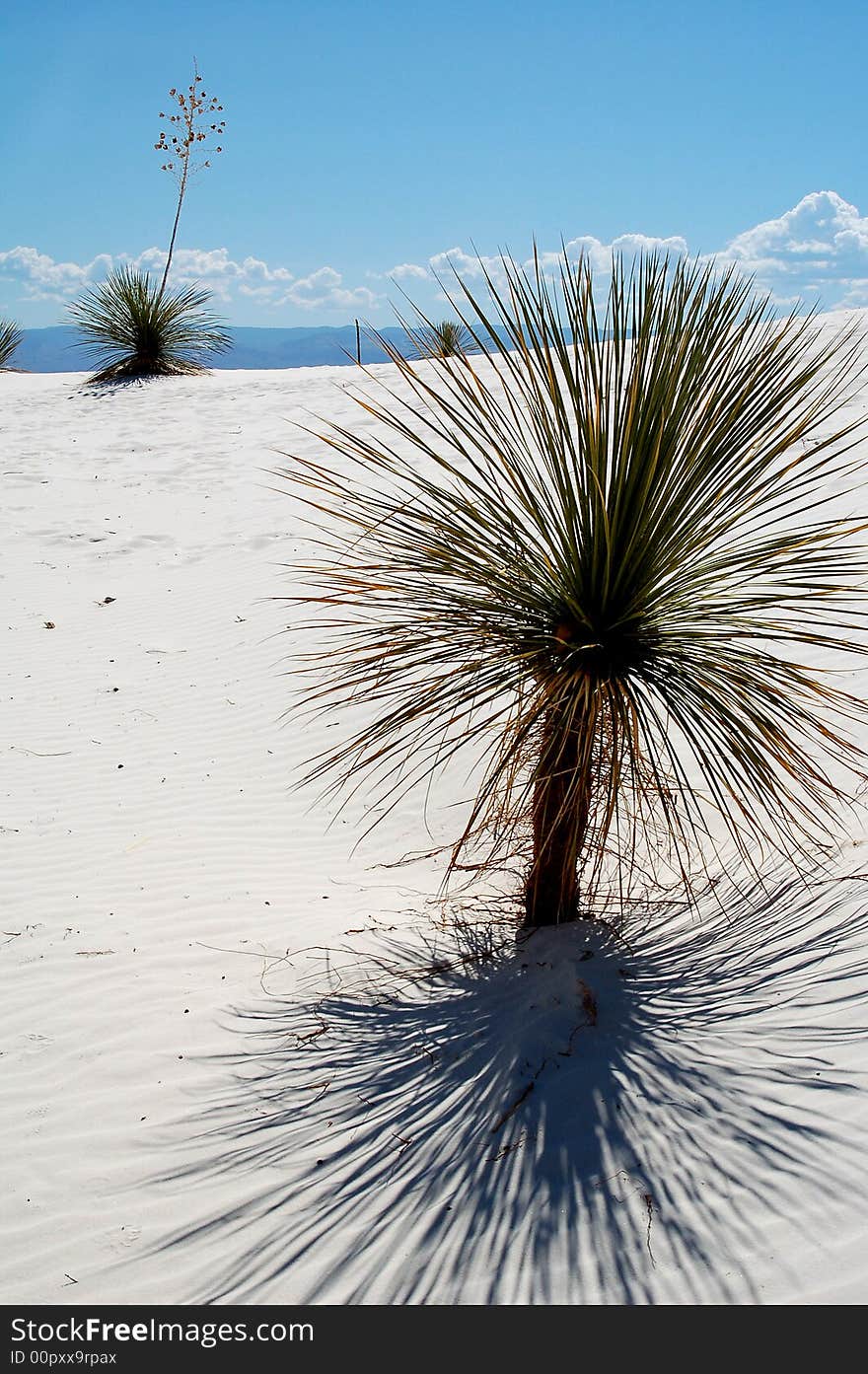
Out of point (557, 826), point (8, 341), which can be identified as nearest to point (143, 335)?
point (8, 341)

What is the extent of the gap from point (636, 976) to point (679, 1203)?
1.05 metres

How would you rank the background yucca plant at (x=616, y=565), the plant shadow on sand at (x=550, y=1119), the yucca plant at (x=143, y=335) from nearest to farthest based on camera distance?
the plant shadow on sand at (x=550, y=1119), the background yucca plant at (x=616, y=565), the yucca plant at (x=143, y=335)

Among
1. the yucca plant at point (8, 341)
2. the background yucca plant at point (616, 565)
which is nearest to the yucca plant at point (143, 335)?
the yucca plant at point (8, 341)

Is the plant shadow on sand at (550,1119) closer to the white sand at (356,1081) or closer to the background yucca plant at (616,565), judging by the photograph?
the white sand at (356,1081)

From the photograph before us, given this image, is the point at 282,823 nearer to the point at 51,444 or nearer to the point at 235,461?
the point at 235,461

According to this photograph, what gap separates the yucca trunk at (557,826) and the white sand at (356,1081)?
0.21 metres

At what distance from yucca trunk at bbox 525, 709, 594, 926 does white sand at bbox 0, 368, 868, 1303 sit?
0.21 m

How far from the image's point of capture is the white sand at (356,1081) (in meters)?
2.26

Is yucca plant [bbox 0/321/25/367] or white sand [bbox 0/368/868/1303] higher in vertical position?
yucca plant [bbox 0/321/25/367]

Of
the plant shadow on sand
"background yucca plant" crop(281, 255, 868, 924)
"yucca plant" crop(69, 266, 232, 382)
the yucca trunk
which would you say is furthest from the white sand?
"yucca plant" crop(69, 266, 232, 382)

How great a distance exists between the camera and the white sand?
2.26 m

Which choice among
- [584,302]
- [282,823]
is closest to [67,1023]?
[282,823]

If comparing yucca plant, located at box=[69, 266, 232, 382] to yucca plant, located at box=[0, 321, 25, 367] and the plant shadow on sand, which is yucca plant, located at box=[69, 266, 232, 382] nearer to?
yucca plant, located at box=[0, 321, 25, 367]
